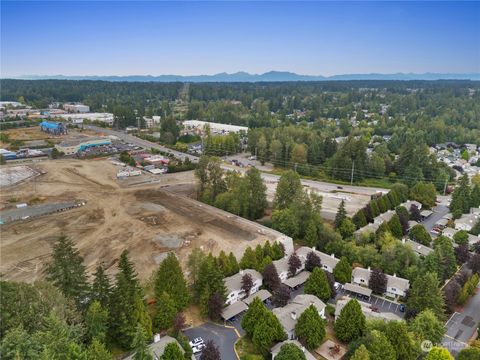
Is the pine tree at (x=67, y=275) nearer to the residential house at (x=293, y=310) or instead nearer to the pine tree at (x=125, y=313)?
Answer: the pine tree at (x=125, y=313)

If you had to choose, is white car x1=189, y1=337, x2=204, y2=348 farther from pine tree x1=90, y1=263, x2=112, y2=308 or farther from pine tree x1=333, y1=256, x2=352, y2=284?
pine tree x1=333, y1=256, x2=352, y2=284

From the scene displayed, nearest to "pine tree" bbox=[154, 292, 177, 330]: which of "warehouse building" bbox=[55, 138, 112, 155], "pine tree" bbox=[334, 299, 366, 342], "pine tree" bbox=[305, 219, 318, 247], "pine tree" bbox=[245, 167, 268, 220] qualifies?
"pine tree" bbox=[334, 299, 366, 342]

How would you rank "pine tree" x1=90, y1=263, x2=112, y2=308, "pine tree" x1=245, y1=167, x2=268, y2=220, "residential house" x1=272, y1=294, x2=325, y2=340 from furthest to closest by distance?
"pine tree" x1=245, y1=167, x2=268, y2=220 → "residential house" x1=272, y1=294, x2=325, y2=340 → "pine tree" x1=90, y1=263, x2=112, y2=308

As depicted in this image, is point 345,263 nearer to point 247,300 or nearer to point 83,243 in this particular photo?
point 247,300

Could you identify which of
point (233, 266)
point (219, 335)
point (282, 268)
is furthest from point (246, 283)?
point (282, 268)

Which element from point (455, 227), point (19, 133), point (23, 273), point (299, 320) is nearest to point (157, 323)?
point (299, 320)

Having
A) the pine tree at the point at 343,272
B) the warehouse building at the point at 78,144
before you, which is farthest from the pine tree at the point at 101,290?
the warehouse building at the point at 78,144
